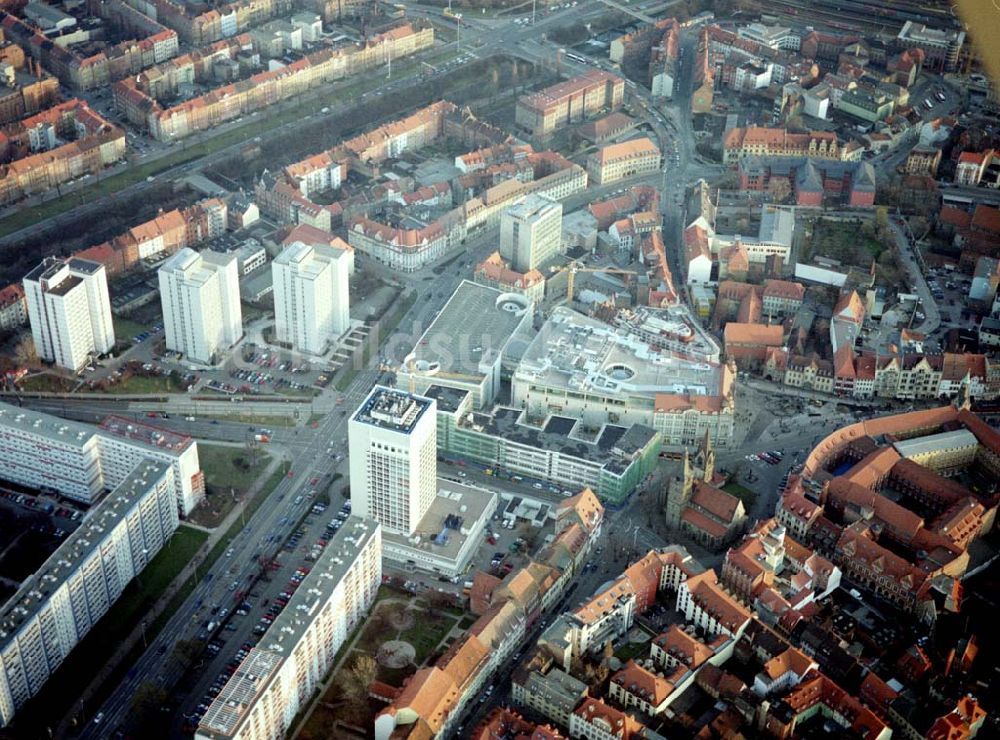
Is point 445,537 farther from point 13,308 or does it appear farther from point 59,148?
point 59,148

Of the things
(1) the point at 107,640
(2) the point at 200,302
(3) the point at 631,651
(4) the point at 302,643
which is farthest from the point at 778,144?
(1) the point at 107,640

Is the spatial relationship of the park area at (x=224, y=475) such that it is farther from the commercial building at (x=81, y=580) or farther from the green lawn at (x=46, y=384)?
the green lawn at (x=46, y=384)

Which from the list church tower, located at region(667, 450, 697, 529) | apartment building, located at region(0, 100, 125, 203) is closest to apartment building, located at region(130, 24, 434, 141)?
apartment building, located at region(0, 100, 125, 203)

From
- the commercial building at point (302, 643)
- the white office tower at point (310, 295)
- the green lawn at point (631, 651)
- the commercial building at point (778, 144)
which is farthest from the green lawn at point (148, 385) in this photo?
the commercial building at point (778, 144)

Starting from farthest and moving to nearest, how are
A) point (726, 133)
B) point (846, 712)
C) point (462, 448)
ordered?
point (726, 133)
point (462, 448)
point (846, 712)

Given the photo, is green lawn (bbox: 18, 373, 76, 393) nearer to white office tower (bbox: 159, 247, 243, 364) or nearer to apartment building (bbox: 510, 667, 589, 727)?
white office tower (bbox: 159, 247, 243, 364)

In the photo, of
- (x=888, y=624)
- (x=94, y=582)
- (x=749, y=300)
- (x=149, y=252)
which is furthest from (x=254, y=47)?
(x=888, y=624)

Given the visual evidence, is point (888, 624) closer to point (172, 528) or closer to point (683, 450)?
point (683, 450)

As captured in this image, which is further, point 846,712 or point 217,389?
point 217,389
